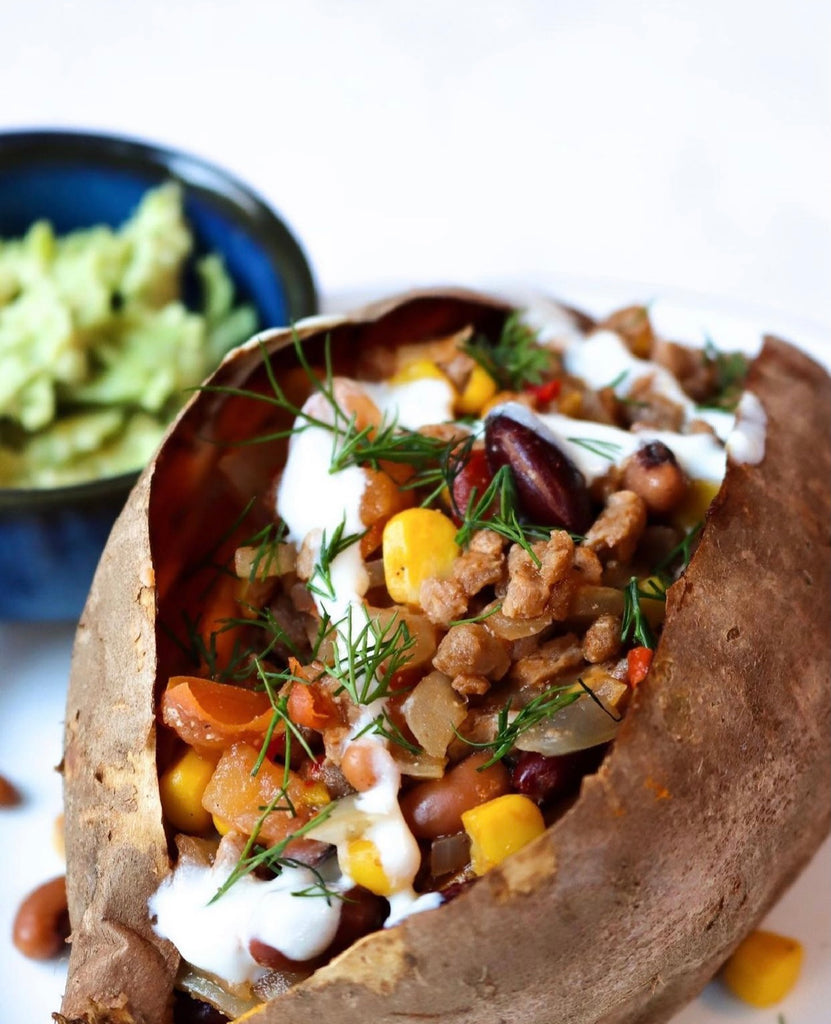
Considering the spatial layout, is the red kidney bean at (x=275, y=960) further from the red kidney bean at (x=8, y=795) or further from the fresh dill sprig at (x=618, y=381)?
the fresh dill sprig at (x=618, y=381)

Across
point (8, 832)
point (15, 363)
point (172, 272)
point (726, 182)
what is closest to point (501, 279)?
point (172, 272)

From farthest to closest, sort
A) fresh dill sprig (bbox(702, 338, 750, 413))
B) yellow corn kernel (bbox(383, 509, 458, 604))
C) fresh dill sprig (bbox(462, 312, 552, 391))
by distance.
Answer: fresh dill sprig (bbox(702, 338, 750, 413))
fresh dill sprig (bbox(462, 312, 552, 391))
yellow corn kernel (bbox(383, 509, 458, 604))

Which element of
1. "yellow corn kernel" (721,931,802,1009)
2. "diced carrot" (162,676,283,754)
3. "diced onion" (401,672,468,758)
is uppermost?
"diced onion" (401,672,468,758)

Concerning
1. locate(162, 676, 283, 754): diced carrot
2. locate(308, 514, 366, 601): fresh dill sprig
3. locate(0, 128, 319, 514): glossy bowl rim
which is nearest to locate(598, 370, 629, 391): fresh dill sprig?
locate(308, 514, 366, 601): fresh dill sprig

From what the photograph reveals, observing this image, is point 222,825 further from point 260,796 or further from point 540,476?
point 540,476

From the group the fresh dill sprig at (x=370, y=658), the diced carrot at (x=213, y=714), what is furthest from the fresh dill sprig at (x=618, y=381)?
the diced carrot at (x=213, y=714)

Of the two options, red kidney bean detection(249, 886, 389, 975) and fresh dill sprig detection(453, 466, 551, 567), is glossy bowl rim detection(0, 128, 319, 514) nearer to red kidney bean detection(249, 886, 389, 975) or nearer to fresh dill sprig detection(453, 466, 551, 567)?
fresh dill sprig detection(453, 466, 551, 567)

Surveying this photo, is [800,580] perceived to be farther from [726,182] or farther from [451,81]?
[451,81]
